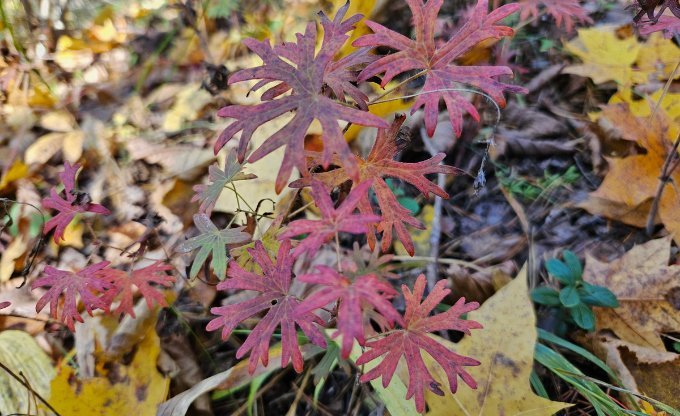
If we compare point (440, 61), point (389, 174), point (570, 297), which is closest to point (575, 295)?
point (570, 297)

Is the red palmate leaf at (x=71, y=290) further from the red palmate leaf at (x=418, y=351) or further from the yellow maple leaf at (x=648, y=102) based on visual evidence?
the yellow maple leaf at (x=648, y=102)

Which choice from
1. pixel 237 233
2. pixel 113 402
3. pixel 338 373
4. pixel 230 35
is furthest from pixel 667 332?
→ pixel 230 35

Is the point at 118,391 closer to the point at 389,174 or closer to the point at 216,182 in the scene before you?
the point at 216,182

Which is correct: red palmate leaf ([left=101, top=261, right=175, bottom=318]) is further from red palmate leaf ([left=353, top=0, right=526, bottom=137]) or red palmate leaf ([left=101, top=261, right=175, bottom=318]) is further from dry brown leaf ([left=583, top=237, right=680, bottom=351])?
dry brown leaf ([left=583, top=237, right=680, bottom=351])

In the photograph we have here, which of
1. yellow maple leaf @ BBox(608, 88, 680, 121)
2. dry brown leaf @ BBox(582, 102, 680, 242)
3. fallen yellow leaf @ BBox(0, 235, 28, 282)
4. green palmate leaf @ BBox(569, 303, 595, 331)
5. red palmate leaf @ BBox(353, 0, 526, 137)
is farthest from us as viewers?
fallen yellow leaf @ BBox(0, 235, 28, 282)

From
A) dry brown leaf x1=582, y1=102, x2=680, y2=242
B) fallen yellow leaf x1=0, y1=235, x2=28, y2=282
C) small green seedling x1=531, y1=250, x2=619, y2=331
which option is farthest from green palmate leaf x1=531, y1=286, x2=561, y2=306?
fallen yellow leaf x1=0, y1=235, x2=28, y2=282

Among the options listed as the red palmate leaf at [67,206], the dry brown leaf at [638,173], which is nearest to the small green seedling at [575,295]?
the dry brown leaf at [638,173]
